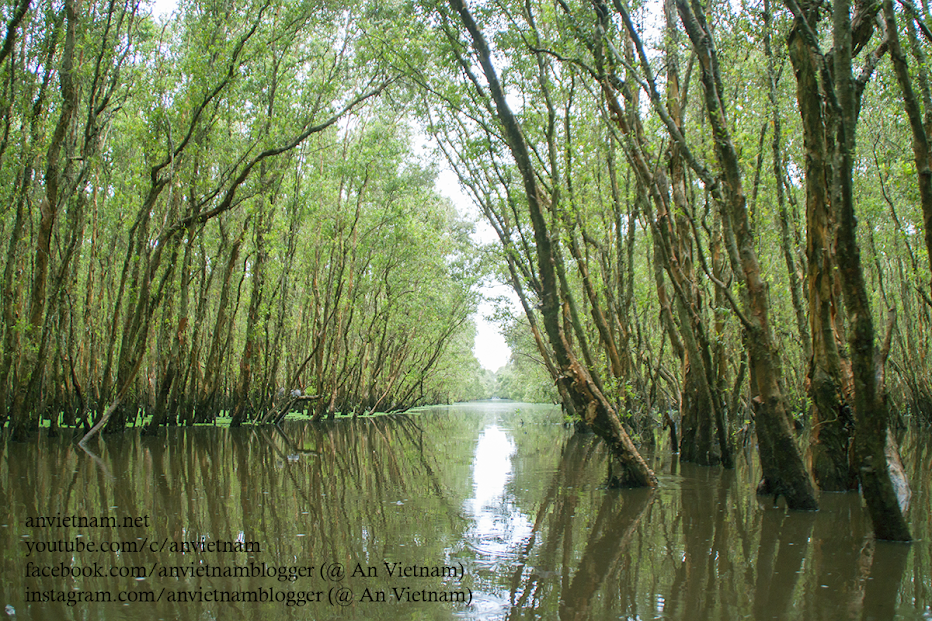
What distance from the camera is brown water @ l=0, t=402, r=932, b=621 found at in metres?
3.13

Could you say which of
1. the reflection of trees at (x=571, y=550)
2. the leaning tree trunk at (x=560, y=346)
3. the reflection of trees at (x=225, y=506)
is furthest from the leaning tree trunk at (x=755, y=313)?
the reflection of trees at (x=225, y=506)

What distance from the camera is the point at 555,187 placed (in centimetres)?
841

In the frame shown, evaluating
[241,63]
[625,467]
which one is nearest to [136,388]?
[241,63]

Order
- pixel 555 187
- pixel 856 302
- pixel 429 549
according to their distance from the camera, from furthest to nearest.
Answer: pixel 555 187
pixel 429 549
pixel 856 302

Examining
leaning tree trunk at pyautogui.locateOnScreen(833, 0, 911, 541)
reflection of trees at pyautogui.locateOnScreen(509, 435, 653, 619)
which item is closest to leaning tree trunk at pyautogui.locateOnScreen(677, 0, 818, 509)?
leaning tree trunk at pyautogui.locateOnScreen(833, 0, 911, 541)

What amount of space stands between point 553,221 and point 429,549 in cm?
540

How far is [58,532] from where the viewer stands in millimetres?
4324

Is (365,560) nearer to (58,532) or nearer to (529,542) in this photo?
(529,542)

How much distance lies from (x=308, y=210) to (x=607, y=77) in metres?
10.8

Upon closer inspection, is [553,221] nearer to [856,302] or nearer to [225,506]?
[856,302]

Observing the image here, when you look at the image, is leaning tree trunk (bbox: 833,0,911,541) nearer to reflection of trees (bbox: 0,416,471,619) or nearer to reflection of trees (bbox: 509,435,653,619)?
reflection of trees (bbox: 509,435,653,619)

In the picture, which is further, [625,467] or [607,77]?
[607,77]

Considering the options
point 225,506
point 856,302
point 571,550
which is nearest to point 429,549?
point 571,550

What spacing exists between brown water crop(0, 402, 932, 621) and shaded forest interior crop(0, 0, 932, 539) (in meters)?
0.76
